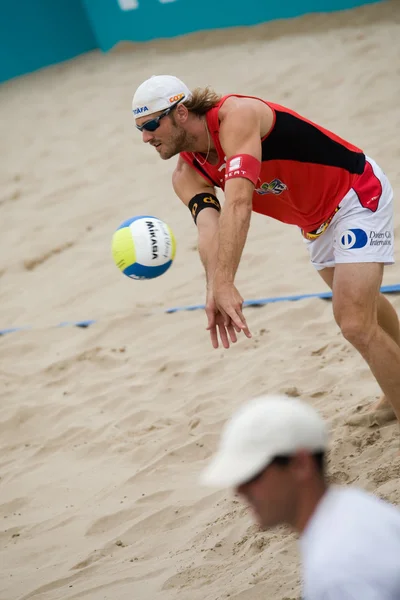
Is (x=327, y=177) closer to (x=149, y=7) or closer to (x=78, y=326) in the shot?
(x=78, y=326)

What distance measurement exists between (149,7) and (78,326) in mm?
7123

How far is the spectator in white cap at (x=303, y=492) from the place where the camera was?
1589 millimetres

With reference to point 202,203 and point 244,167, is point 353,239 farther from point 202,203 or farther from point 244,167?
point 202,203

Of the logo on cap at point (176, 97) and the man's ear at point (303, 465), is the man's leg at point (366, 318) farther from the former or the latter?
the man's ear at point (303, 465)

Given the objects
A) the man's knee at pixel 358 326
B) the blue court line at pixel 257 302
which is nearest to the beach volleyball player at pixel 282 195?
the man's knee at pixel 358 326

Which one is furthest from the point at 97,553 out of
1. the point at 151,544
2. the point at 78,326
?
the point at 78,326

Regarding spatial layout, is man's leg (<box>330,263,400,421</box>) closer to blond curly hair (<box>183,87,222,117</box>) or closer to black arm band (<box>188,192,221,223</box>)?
black arm band (<box>188,192,221,223</box>)

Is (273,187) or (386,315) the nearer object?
(273,187)

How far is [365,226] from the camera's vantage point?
3.39 meters

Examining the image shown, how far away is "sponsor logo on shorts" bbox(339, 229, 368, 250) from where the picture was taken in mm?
3361

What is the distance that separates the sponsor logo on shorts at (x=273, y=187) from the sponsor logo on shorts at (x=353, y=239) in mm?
379

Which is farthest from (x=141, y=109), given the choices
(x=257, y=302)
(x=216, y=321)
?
(x=257, y=302)

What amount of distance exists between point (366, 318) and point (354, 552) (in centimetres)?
181

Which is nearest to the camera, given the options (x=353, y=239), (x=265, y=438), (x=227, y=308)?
(x=265, y=438)
